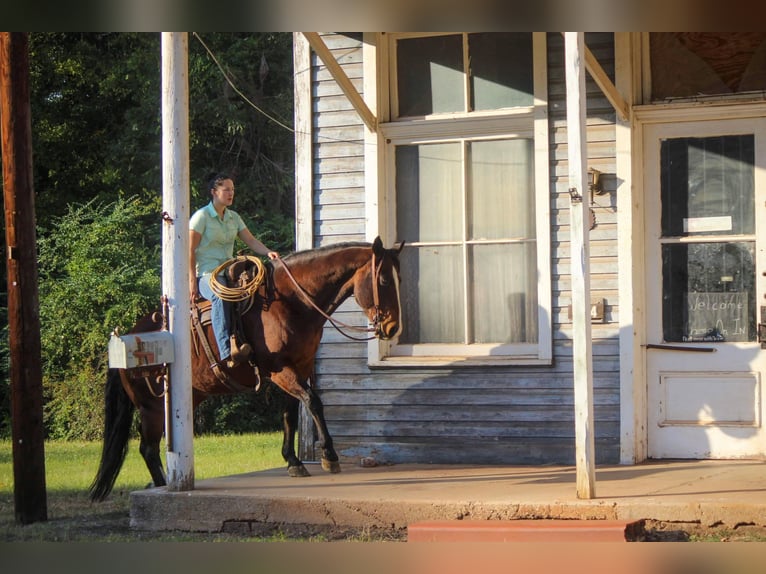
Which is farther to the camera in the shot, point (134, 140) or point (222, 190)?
point (134, 140)

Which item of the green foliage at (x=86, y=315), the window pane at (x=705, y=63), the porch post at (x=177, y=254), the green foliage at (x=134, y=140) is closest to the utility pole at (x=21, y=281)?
the porch post at (x=177, y=254)

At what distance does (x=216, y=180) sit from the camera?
8492 mm

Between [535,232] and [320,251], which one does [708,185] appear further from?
[320,251]

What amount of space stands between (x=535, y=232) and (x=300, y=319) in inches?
79.9

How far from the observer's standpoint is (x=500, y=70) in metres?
→ 9.01

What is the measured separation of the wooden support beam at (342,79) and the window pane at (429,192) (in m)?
0.39

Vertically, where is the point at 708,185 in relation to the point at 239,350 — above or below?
above

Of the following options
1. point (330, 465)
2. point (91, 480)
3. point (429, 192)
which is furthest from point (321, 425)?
point (91, 480)

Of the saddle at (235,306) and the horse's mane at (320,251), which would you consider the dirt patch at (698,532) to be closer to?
the horse's mane at (320,251)

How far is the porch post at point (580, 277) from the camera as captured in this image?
21.8 feet

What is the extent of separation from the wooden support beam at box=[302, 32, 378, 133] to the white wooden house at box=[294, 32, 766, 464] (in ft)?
0.06
